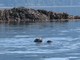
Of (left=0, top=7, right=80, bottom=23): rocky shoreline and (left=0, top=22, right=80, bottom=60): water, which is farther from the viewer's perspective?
(left=0, top=7, right=80, bottom=23): rocky shoreline

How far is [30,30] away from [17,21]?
1824 cm

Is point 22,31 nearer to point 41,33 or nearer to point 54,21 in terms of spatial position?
point 41,33

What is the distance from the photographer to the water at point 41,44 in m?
51.6

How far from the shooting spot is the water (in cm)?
5156

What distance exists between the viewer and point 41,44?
59.7 meters

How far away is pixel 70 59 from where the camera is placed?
49.2 metres

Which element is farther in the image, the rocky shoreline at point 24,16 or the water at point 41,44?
the rocky shoreline at point 24,16

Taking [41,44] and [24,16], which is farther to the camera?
[24,16]

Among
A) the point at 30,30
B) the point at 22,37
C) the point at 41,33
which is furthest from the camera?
the point at 30,30

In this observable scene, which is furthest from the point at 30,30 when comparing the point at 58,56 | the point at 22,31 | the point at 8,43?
the point at 58,56

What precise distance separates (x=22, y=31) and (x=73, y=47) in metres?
19.7

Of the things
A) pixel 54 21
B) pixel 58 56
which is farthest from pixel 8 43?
pixel 54 21

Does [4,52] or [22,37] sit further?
[22,37]

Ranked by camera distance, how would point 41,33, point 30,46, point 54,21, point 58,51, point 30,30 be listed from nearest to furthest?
point 58,51
point 30,46
point 41,33
point 30,30
point 54,21
